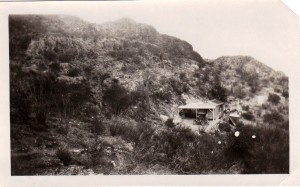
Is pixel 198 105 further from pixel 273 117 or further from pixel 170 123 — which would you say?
pixel 273 117

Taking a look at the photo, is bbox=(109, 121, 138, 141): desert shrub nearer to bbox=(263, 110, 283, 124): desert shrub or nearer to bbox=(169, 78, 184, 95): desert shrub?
bbox=(169, 78, 184, 95): desert shrub

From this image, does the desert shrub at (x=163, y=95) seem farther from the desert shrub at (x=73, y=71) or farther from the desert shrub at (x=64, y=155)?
the desert shrub at (x=64, y=155)

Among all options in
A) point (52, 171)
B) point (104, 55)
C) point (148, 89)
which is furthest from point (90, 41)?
point (52, 171)

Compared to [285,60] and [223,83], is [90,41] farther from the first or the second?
[285,60]

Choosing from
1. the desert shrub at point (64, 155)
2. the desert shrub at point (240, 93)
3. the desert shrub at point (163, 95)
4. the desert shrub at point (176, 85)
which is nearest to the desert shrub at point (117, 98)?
the desert shrub at point (163, 95)

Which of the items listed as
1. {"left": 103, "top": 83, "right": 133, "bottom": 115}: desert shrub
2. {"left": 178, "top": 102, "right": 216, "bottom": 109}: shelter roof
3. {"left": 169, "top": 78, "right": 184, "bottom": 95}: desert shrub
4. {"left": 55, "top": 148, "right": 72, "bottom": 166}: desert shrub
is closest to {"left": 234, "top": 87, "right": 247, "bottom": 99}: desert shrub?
{"left": 178, "top": 102, "right": 216, "bottom": 109}: shelter roof

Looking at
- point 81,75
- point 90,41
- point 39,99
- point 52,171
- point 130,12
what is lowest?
point 52,171
